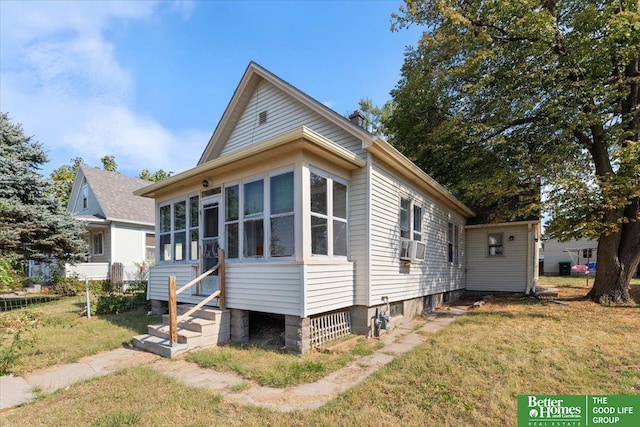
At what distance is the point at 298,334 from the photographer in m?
5.73

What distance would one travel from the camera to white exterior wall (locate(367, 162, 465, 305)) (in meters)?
6.98

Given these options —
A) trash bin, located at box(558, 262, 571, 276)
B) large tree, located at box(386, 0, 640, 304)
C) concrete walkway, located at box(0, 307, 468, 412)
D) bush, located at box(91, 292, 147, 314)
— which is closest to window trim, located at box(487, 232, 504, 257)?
large tree, located at box(386, 0, 640, 304)

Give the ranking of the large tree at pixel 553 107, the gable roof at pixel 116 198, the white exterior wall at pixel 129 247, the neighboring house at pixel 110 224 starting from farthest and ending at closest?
1. the gable roof at pixel 116 198
2. the white exterior wall at pixel 129 247
3. the neighboring house at pixel 110 224
4. the large tree at pixel 553 107

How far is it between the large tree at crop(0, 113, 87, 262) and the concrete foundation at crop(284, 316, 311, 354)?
1068 cm

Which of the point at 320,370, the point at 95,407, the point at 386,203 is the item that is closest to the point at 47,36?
the point at 95,407

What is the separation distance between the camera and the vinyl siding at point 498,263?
40.6ft

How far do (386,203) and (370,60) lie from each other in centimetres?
691

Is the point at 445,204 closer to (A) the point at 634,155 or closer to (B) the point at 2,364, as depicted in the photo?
(A) the point at 634,155

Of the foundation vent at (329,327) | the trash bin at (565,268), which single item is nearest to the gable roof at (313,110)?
the foundation vent at (329,327)

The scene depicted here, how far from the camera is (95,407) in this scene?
3.83 metres

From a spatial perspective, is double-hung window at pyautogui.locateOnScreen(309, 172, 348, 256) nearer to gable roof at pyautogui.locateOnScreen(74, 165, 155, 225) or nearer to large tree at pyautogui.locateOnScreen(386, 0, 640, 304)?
large tree at pyautogui.locateOnScreen(386, 0, 640, 304)

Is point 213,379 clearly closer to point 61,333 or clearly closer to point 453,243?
point 61,333

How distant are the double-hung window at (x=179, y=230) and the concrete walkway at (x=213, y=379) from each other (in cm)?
280

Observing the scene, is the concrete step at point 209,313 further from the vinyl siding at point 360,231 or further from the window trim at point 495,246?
the window trim at point 495,246
